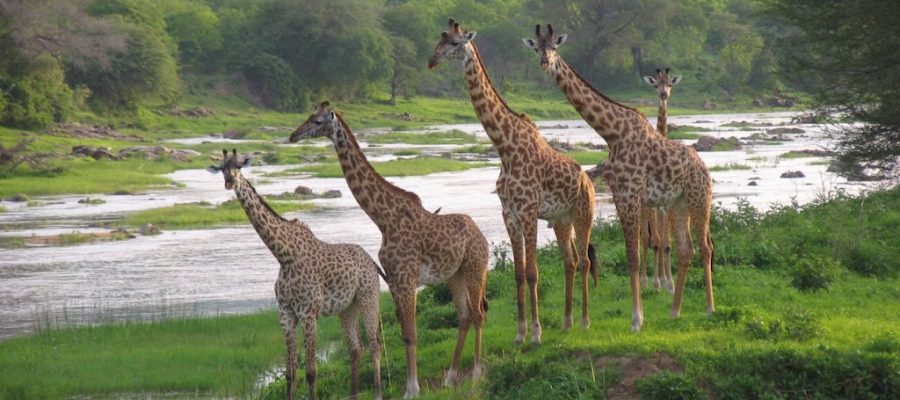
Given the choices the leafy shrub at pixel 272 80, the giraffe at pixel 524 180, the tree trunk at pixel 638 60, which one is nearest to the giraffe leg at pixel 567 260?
the giraffe at pixel 524 180

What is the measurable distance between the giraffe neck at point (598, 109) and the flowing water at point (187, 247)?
7975 millimetres

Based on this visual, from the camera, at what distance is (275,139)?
178 feet

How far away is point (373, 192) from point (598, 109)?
2405 mm

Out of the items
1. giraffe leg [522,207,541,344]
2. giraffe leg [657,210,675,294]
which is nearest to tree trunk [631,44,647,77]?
giraffe leg [657,210,675,294]

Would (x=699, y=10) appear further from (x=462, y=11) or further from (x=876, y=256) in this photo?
(x=876, y=256)

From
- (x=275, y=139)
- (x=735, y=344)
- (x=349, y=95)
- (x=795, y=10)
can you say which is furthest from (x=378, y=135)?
(x=735, y=344)

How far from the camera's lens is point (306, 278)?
1052 cm

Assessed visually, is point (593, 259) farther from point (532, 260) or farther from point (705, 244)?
point (532, 260)

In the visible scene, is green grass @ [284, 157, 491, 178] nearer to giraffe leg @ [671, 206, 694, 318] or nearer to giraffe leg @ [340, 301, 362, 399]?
giraffe leg @ [671, 206, 694, 318]

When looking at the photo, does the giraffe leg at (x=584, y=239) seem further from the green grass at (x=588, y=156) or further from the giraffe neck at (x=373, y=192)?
the green grass at (x=588, y=156)

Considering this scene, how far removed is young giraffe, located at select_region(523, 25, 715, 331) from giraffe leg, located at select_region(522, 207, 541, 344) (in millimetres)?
866

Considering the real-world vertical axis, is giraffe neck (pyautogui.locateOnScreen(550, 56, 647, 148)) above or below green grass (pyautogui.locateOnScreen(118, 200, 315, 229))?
above

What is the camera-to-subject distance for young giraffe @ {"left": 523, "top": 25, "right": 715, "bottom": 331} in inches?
452

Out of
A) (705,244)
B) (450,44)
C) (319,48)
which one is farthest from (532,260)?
(319,48)
